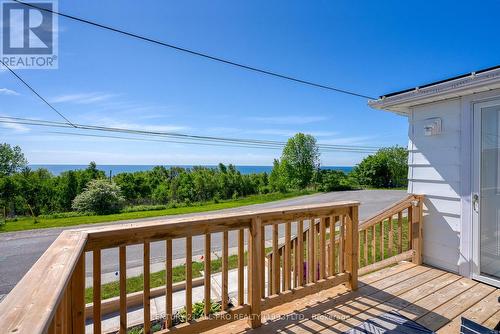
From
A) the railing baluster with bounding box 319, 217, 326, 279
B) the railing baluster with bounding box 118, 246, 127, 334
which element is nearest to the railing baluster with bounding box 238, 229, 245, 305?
the railing baluster with bounding box 118, 246, 127, 334

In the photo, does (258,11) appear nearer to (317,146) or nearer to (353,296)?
(353,296)

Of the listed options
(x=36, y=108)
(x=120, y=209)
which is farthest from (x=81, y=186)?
(x=36, y=108)

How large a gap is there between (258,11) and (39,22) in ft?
14.3

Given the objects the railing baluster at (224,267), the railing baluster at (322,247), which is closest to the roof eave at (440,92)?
the railing baluster at (322,247)

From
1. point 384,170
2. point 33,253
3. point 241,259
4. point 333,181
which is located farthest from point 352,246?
point 384,170

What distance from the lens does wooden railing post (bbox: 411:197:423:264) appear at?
3.40 meters

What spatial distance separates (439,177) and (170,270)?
10.8 ft

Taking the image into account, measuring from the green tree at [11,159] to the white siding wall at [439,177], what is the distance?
2934 centimetres

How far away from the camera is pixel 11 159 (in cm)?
2311

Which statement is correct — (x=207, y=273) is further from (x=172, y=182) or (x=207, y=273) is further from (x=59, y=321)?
(x=172, y=182)

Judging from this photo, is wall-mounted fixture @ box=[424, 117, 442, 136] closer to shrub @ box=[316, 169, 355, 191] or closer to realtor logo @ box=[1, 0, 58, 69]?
realtor logo @ box=[1, 0, 58, 69]

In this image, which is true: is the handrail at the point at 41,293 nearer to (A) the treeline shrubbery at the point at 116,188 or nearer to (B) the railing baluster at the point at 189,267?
(B) the railing baluster at the point at 189,267

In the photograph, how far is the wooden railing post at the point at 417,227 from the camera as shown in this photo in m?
3.40

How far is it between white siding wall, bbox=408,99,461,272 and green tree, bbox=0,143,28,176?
29.3 meters
